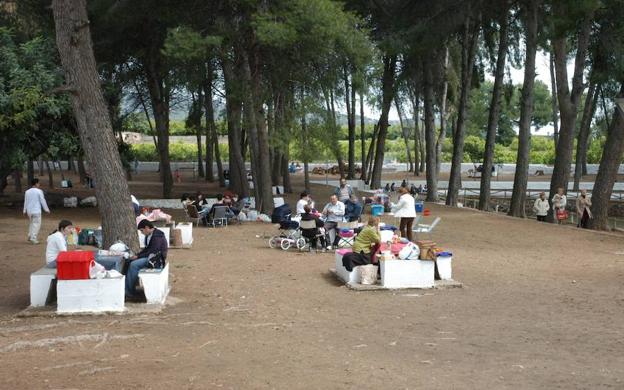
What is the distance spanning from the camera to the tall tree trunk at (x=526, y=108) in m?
26.0

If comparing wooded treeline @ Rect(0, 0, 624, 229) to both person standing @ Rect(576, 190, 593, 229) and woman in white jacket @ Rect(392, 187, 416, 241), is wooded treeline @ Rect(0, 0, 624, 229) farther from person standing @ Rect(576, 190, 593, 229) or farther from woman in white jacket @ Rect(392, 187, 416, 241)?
woman in white jacket @ Rect(392, 187, 416, 241)

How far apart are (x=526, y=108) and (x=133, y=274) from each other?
777 inches

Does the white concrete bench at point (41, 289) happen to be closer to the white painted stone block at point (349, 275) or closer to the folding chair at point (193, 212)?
the white painted stone block at point (349, 275)

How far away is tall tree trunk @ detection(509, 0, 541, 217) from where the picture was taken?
2605cm

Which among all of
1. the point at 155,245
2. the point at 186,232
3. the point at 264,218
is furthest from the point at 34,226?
the point at 264,218

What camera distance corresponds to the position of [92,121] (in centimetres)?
1239

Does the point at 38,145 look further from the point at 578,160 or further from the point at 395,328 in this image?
the point at 578,160

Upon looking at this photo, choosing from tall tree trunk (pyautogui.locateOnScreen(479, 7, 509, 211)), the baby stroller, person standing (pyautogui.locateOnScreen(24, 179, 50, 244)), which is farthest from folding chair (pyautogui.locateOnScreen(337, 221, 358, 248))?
tall tree trunk (pyautogui.locateOnScreen(479, 7, 509, 211))

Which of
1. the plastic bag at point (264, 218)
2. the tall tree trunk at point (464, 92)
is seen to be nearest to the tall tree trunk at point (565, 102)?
the tall tree trunk at point (464, 92)

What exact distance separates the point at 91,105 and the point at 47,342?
4.89 meters

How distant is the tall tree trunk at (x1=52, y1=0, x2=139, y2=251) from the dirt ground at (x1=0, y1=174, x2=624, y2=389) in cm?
137

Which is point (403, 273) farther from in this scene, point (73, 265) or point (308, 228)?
point (73, 265)

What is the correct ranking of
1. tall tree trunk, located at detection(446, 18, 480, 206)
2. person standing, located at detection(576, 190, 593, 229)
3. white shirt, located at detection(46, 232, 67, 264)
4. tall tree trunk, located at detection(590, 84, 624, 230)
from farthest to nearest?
tall tree trunk, located at detection(446, 18, 480, 206) → tall tree trunk, located at detection(590, 84, 624, 230) → person standing, located at detection(576, 190, 593, 229) → white shirt, located at detection(46, 232, 67, 264)

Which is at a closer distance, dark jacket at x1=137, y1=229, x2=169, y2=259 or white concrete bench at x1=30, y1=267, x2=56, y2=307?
white concrete bench at x1=30, y1=267, x2=56, y2=307
